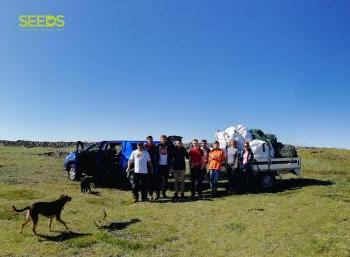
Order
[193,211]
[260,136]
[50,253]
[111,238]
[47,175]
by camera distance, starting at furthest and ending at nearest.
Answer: [47,175]
[260,136]
[193,211]
[111,238]
[50,253]

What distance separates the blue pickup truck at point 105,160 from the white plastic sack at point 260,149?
5.37m

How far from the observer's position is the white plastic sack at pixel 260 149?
1978cm

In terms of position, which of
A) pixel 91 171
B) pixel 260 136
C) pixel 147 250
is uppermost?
pixel 260 136

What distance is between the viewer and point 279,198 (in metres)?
17.1

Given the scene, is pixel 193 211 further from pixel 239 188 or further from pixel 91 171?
pixel 91 171

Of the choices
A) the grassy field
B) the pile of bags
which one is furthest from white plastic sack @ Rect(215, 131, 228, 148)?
the grassy field

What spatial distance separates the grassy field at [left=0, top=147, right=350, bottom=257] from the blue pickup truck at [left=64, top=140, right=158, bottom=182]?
2.37m

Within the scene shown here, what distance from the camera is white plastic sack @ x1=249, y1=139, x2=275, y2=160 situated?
19.8 metres

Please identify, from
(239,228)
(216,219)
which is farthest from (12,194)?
(239,228)

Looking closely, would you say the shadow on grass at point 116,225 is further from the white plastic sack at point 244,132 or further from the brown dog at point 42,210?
the white plastic sack at point 244,132

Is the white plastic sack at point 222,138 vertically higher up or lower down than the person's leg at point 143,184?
higher up

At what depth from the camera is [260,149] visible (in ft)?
65.1

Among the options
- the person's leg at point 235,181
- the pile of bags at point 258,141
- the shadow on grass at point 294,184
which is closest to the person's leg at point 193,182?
the person's leg at point 235,181

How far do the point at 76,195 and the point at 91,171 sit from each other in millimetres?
3654
